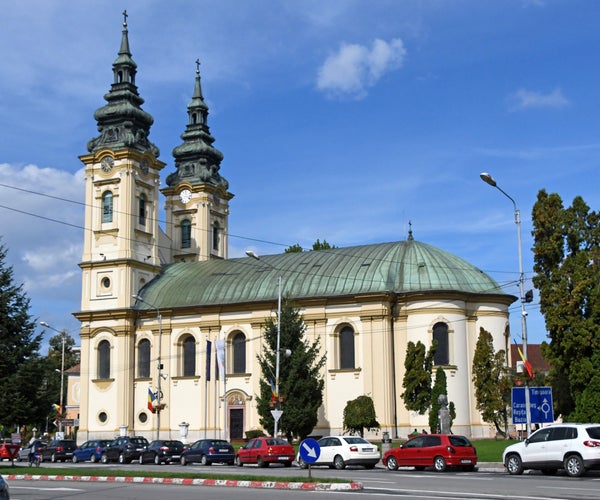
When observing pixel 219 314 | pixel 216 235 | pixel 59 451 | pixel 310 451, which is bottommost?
pixel 59 451

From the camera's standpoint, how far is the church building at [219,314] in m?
58.6

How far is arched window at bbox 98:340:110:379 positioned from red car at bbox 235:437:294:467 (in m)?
31.6

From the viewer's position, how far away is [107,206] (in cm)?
6950

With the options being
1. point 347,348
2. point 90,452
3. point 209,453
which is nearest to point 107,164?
point 347,348

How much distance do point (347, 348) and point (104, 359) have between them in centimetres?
2022

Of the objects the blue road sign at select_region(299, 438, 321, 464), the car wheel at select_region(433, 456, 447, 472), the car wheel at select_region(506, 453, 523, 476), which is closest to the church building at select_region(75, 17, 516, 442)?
the car wheel at select_region(433, 456, 447, 472)

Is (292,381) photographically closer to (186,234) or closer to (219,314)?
(219,314)

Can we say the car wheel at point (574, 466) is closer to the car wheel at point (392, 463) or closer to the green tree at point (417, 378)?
the car wheel at point (392, 463)

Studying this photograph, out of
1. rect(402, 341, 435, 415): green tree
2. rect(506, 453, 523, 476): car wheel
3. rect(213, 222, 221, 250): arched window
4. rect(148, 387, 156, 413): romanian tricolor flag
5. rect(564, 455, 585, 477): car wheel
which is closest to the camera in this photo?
rect(564, 455, 585, 477): car wheel

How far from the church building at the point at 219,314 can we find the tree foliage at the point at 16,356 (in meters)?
20.6

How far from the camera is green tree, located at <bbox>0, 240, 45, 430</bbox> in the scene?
116ft

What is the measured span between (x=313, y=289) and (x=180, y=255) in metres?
19.9

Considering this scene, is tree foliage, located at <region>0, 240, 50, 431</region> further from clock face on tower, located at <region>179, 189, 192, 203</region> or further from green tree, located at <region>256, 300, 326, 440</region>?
clock face on tower, located at <region>179, 189, 192, 203</region>

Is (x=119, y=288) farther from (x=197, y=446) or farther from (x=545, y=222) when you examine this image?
(x=545, y=222)
